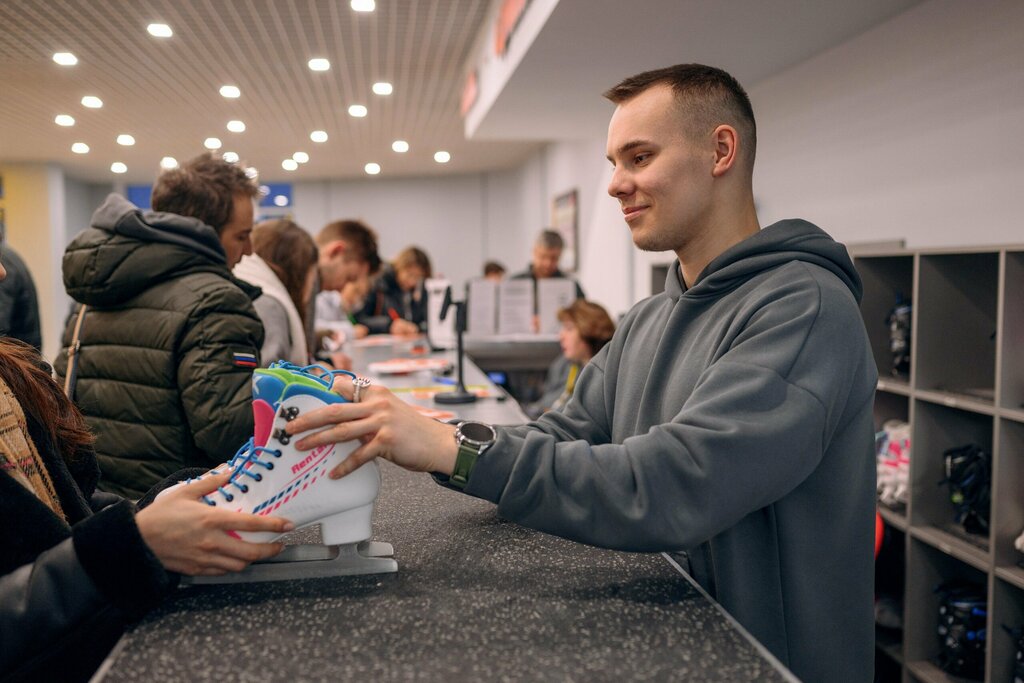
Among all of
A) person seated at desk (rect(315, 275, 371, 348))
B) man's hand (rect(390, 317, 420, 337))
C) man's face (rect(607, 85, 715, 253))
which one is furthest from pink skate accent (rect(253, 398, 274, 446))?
man's hand (rect(390, 317, 420, 337))

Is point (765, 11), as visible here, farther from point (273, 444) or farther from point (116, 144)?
point (116, 144)

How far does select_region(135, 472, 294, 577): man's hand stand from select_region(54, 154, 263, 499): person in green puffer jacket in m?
0.94

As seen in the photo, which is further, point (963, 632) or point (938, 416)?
point (938, 416)

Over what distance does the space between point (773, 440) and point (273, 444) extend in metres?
0.59

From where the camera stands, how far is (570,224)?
9.14 m

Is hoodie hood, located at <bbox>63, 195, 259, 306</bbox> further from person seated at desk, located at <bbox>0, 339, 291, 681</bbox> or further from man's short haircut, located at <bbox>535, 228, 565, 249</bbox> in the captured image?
man's short haircut, located at <bbox>535, 228, 565, 249</bbox>

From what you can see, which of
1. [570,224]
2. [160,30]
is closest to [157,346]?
[160,30]

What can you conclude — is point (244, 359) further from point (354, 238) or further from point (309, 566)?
A: point (354, 238)

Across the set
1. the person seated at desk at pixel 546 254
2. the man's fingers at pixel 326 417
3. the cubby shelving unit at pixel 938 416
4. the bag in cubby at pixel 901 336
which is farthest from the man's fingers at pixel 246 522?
the person seated at desk at pixel 546 254

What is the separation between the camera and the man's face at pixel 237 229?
7.20 ft

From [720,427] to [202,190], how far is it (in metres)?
Result: 1.64

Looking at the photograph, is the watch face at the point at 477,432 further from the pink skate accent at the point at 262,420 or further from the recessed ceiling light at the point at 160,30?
the recessed ceiling light at the point at 160,30

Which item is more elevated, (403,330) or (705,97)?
(705,97)

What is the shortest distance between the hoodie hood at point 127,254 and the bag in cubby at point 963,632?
230 centimetres
